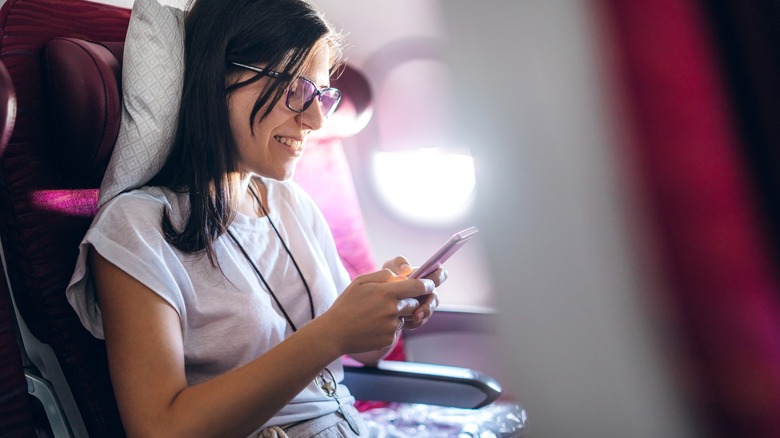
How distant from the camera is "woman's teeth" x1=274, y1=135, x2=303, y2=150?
1089mm

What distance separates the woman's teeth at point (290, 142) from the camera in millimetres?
1089

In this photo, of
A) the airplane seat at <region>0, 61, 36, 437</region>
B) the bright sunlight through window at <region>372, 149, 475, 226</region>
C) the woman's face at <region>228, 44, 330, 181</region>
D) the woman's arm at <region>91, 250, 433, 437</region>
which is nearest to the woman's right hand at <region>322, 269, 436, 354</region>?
the woman's arm at <region>91, 250, 433, 437</region>

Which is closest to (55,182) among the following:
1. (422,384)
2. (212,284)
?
(212,284)

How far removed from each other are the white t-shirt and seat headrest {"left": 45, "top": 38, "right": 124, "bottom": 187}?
0.08 meters

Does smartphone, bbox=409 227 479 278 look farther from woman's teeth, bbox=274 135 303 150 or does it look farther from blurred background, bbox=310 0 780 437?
blurred background, bbox=310 0 780 437

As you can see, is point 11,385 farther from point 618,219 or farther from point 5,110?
point 618,219

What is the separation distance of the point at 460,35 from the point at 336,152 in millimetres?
1413

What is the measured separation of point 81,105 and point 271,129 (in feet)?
0.94

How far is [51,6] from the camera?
996mm

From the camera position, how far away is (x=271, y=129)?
1063mm

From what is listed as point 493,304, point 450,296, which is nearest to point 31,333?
point 493,304

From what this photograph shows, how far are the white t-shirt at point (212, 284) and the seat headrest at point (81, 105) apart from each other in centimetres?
8

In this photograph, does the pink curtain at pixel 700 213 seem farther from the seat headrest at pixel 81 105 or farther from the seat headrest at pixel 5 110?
Result: the seat headrest at pixel 81 105

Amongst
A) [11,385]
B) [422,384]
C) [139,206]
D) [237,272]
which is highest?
[139,206]
